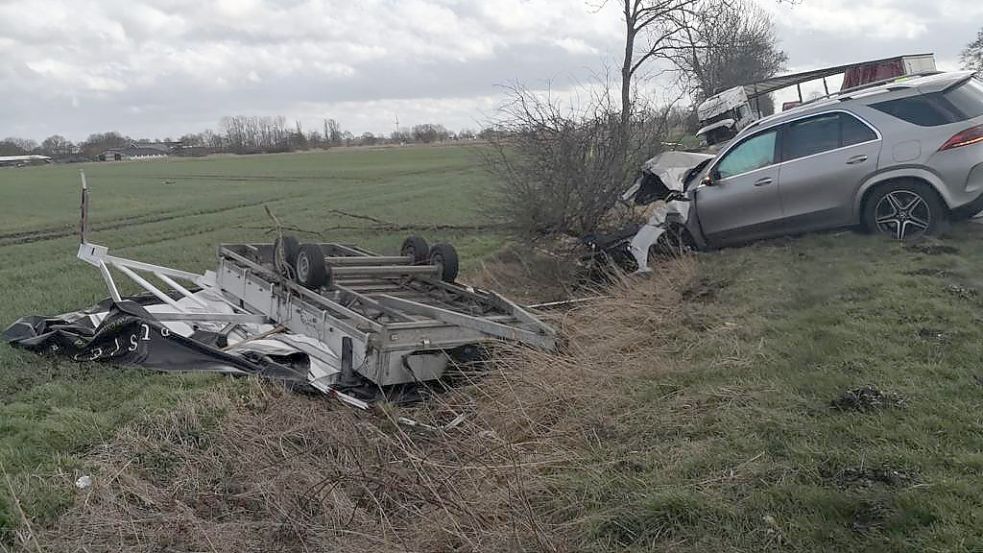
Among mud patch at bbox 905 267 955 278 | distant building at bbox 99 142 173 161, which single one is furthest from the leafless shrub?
distant building at bbox 99 142 173 161

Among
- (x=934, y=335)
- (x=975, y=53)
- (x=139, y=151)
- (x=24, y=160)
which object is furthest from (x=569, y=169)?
(x=24, y=160)

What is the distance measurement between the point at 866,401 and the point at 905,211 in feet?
14.2

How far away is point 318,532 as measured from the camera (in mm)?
4121

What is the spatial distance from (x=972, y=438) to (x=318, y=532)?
133 inches

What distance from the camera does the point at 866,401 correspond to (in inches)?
172

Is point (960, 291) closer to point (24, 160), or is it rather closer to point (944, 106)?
point (944, 106)

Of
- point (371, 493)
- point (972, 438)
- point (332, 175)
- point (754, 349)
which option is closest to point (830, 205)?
point (754, 349)

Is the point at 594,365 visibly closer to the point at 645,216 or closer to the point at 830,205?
the point at 830,205

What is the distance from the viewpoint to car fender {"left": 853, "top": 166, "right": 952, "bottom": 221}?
7.56m

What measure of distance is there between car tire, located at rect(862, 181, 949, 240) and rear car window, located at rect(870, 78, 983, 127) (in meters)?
0.65

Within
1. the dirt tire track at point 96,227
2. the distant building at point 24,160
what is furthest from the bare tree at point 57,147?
the dirt tire track at point 96,227

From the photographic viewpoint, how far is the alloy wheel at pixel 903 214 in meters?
7.79

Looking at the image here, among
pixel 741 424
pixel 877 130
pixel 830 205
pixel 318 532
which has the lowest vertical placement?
pixel 318 532

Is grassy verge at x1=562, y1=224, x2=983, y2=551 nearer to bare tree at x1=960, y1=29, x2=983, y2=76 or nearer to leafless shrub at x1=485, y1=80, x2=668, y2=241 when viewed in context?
leafless shrub at x1=485, y1=80, x2=668, y2=241
